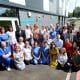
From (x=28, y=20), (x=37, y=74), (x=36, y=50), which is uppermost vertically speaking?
(x=28, y=20)

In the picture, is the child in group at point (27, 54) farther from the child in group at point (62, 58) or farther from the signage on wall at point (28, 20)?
the signage on wall at point (28, 20)

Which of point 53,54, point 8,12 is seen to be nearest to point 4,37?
point 53,54

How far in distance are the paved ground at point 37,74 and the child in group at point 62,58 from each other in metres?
0.51

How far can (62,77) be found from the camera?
9.34 meters

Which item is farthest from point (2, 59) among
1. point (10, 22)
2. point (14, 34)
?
point (10, 22)

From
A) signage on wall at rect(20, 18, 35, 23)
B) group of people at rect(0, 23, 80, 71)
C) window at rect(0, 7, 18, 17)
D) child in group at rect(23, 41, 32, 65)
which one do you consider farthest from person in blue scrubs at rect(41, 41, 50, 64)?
signage on wall at rect(20, 18, 35, 23)

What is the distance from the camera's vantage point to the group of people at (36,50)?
10.2 m

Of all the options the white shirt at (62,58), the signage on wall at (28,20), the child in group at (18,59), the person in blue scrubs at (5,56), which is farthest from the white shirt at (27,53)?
the signage on wall at (28,20)

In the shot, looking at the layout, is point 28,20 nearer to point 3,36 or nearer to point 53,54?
point 3,36

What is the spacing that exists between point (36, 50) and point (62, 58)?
137cm

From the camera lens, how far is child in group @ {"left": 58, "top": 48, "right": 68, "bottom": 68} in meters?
10.5

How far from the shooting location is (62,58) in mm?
10594

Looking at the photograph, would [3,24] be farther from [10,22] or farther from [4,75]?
[4,75]

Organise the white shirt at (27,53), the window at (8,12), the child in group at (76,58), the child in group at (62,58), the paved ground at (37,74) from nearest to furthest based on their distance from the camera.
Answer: the paved ground at (37,74)
the child in group at (76,58)
the child in group at (62,58)
the white shirt at (27,53)
the window at (8,12)
